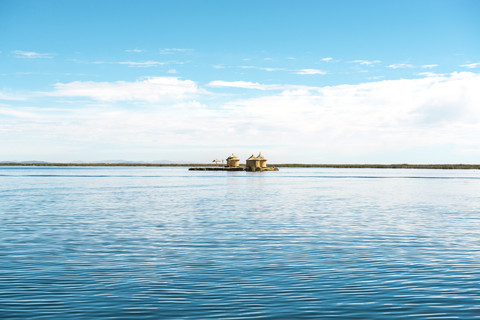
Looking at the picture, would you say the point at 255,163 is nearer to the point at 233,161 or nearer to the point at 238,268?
the point at 233,161

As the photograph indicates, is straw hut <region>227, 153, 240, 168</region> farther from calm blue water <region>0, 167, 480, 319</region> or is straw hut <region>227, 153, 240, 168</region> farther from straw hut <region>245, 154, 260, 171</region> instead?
calm blue water <region>0, 167, 480, 319</region>

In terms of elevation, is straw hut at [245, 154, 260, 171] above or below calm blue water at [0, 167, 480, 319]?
above

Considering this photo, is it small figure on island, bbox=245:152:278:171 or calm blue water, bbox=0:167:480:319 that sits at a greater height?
small figure on island, bbox=245:152:278:171

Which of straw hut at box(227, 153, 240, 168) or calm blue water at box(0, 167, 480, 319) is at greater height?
straw hut at box(227, 153, 240, 168)

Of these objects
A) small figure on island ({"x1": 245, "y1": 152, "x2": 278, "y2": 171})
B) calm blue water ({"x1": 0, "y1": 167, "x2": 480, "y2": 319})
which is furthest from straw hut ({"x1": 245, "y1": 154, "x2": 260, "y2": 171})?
calm blue water ({"x1": 0, "y1": 167, "x2": 480, "y2": 319})

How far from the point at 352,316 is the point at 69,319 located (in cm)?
576

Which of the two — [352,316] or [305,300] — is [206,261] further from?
[352,316]

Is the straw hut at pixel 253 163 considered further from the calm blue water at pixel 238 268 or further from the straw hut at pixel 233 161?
the calm blue water at pixel 238 268

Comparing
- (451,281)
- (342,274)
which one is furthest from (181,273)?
(451,281)

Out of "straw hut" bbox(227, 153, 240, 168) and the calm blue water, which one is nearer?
the calm blue water

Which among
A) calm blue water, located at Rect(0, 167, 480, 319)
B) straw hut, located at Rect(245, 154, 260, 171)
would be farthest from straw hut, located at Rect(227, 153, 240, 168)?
calm blue water, located at Rect(0, 167, 480, 319)

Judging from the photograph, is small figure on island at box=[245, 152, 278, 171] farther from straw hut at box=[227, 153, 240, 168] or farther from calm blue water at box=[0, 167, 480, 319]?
calm blue water at box=[0, 167, 480, 319]

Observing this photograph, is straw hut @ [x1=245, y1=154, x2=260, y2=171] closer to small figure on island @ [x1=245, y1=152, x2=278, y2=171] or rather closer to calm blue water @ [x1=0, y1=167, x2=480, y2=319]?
small figure on island @ [x1=245, y1=152, x2=278, y2=171]

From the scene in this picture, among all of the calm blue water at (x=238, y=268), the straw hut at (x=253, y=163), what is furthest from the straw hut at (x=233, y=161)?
the calm blue water at (x=238, y=268)
